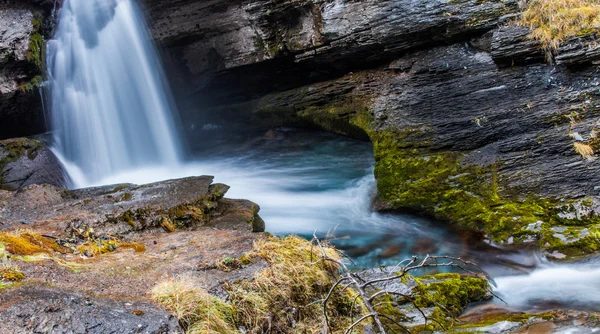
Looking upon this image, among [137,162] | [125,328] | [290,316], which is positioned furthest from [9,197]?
[137,162]

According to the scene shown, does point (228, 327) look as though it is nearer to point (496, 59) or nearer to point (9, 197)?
point (9, 197)

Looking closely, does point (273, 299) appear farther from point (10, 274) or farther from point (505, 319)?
point (505, 319)

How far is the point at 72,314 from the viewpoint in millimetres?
3203

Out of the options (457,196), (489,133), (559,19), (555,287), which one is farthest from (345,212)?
Answer: (559,19)

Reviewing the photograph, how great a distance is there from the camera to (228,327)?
139 inches

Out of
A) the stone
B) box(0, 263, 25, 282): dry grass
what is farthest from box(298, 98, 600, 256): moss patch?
the stone

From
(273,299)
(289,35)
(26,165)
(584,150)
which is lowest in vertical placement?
(584,150)

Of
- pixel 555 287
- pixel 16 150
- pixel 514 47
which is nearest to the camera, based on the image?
pixel 555 287

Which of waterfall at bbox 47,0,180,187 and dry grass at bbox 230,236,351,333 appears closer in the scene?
dry grass at bbox 230,236,351,333

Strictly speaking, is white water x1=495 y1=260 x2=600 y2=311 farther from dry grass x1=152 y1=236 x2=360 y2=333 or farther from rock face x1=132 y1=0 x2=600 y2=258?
dry grass x1=152 y1=236 x2=360 y2=333

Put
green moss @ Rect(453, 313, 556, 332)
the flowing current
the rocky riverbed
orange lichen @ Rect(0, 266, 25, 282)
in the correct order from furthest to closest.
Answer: the flowing current
green moss @ Rect(453, 313, 556, 332)
the rocky riverbed
orange lichen @ Rect(0, 266, 25, 282)

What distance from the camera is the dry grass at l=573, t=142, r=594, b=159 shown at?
7.54 meters

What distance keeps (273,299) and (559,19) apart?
8.03 metres

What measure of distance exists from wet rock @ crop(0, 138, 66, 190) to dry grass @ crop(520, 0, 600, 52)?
35.9 feet
